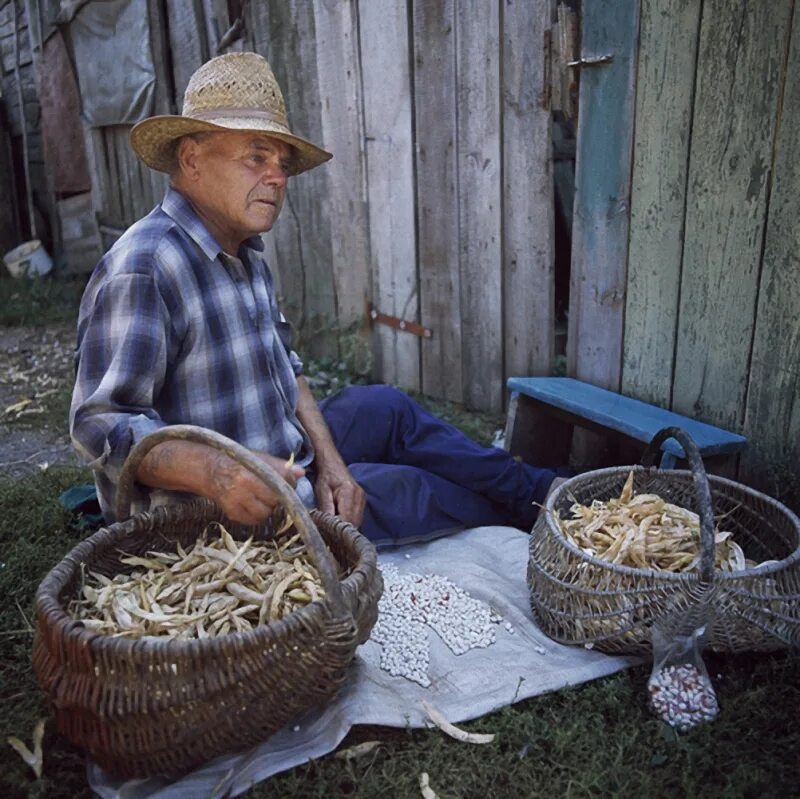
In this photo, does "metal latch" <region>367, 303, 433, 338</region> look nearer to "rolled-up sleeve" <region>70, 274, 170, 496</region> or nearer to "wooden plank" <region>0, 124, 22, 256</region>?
"rolled-up sleeve" <region>70, 274, 170, 496</region>

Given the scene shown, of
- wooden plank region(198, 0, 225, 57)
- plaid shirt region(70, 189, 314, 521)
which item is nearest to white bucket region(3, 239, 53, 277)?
wooden plank region(198, 0, 225, 57)

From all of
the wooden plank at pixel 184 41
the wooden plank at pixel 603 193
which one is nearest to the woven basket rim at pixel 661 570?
the wooden plank at pixel 603 193

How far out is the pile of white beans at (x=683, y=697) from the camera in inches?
85.7

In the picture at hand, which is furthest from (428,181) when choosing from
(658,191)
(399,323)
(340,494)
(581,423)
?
(340,494)

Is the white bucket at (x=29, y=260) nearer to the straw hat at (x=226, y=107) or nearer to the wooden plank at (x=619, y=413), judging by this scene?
the wooden plank at (x=619, y=413)

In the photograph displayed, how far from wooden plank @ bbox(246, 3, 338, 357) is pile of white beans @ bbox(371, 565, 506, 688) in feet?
8.61

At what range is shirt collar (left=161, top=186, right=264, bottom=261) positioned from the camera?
245 cm

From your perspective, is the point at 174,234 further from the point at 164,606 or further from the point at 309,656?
the point at 309,656

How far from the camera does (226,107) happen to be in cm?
242

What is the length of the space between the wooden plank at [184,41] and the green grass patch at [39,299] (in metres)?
2.22

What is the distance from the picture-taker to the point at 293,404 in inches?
115

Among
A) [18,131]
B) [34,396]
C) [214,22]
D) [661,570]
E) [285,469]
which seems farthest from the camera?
[18,131]

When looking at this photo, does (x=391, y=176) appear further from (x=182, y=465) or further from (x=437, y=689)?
(x=437, y=689)

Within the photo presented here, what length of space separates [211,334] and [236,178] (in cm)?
46
